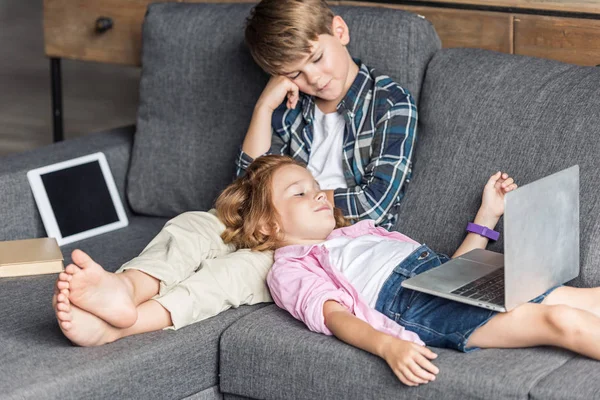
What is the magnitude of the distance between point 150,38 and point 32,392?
144 centimetres

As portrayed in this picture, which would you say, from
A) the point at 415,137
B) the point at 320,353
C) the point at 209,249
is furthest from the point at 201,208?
the point at 320,353

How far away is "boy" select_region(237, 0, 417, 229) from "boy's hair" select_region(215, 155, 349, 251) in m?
0.14

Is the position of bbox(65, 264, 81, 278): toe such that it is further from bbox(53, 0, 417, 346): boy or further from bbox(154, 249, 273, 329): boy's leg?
bbox(154, 249, 273, 329): boy's leg

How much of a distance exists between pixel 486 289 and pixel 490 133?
21.2 inches

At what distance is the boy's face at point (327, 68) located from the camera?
243 centimetres

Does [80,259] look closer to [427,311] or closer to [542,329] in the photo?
[427,311]

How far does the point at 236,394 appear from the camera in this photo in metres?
2.05

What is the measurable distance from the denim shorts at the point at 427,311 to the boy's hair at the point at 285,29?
2.05 ft

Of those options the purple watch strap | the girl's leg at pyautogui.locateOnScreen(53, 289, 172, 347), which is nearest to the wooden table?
the purple watch strap

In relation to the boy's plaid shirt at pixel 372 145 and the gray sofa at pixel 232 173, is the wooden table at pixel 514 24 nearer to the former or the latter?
the gray sofa at pixel 232 173

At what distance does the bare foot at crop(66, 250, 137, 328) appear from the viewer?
6.10ft

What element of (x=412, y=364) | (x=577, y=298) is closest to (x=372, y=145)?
(x=577, y=298)

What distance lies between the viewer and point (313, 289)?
2.03m

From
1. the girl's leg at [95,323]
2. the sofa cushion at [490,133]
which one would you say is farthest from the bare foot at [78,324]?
the sofa cushion at [490,133]
